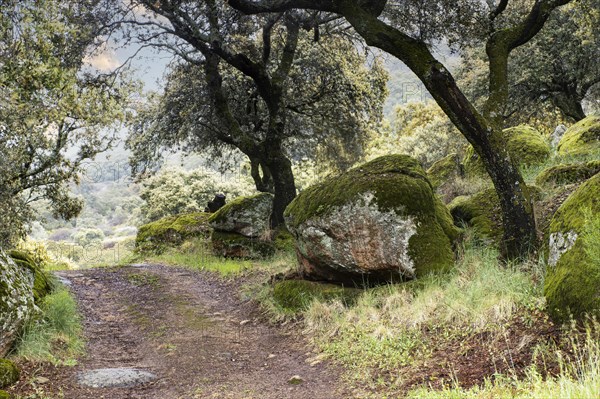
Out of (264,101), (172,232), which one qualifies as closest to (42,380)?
(172,232)

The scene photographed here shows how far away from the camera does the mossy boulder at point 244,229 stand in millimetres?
16172

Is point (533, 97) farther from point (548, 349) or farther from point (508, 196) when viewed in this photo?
point (548, 349)

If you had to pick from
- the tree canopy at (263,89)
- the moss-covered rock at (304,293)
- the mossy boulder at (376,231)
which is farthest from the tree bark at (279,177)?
the mossy boulder at (376,231)

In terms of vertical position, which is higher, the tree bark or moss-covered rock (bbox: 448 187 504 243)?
the tree bark

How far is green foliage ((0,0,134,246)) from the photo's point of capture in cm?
840

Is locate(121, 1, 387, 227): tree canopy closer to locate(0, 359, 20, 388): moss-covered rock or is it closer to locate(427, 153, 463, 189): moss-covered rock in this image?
locate(427, 153, 463, 189): moss-covered rock

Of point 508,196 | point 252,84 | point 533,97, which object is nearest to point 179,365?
point 508,196

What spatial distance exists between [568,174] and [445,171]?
6217 mm

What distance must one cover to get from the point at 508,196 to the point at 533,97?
832 inches

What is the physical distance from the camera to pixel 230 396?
5.79 meters

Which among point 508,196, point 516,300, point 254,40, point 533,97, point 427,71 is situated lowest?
point 516,300

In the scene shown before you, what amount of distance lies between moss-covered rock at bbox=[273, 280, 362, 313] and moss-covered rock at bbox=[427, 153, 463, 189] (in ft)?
27.9

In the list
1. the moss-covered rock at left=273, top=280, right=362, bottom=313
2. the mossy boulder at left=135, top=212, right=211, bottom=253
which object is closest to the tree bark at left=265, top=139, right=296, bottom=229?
the mossy boulder at left=135, top=212, right=211, bottom=253

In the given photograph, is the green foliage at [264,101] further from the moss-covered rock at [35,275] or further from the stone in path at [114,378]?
the stone in path at [114,378]
